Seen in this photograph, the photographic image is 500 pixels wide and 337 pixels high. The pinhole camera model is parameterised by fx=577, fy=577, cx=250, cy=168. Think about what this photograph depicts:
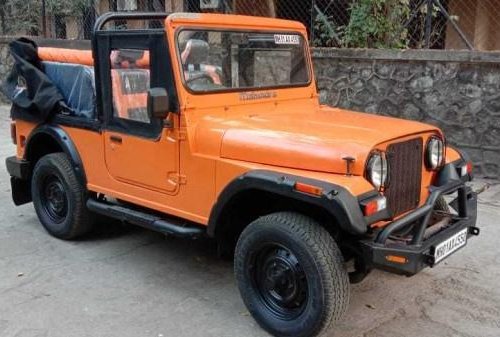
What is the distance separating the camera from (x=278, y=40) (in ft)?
15.0

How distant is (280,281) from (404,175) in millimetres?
990

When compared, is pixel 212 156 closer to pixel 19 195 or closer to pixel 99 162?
pixel 99 162

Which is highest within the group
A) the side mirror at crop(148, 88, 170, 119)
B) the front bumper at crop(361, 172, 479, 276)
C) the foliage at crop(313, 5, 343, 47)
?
the foliage at crop(313, 5, 343, 47)

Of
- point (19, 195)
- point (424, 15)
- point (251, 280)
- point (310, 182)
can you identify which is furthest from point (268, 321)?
point (424, 15)

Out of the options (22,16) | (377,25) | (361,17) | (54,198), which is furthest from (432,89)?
(22,16)

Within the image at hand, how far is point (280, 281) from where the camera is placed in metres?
3.42

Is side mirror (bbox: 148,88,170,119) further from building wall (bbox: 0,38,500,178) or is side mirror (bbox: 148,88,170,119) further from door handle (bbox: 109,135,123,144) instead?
building wall (bbox: 0,38,500,178)

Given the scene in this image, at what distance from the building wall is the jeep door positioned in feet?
13.5

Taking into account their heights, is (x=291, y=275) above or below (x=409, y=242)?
below

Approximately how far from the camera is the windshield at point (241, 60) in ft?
13.0

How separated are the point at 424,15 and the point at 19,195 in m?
5.82

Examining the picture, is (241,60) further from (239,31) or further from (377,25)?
(377,25)

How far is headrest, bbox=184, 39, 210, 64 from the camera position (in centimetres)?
394

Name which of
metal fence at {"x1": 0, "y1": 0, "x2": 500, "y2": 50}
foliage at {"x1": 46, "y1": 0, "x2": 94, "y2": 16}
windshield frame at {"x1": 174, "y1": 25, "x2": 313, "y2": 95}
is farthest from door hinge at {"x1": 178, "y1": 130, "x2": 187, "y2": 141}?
foliage at {"x1": 46, "y1": 0, "x2": 94, "y2": 16}
